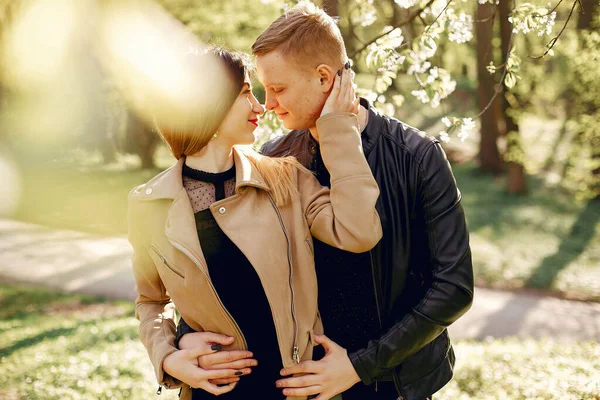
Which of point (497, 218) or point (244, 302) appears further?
point (497, 218)

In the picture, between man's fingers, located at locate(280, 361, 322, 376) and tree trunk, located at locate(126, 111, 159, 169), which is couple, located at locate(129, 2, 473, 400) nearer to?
man's fingers, located at locate(280, 361, 322, 376)

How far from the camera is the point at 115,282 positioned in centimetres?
1060

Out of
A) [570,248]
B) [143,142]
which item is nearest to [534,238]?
[570,248]

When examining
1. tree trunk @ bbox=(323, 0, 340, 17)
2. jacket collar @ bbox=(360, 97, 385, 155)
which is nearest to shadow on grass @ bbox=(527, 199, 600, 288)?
tree trunk @ bbox=(323, 0, 340, 17)

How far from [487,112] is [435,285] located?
16473 millimetres

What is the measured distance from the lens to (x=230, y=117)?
7.63 feet

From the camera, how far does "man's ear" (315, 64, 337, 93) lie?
2.35 metres

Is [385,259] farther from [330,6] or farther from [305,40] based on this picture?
[330,6]

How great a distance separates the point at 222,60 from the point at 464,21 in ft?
7.30

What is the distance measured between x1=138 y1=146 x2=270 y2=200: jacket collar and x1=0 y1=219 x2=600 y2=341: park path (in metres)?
6.75

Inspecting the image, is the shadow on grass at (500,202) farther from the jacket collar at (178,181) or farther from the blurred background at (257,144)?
the jacket collar at (178,181)

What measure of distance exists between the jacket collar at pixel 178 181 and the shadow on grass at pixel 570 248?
10087mm

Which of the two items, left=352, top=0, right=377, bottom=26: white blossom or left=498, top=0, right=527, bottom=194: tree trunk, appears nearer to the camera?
left=352, top=0, right=377, bottom=26: white blossom

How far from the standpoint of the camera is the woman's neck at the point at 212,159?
234 centimetres
